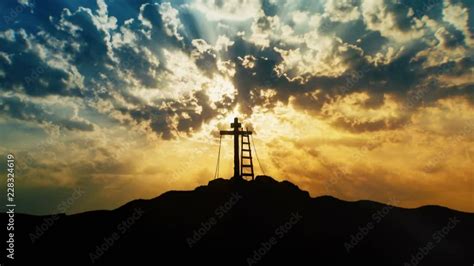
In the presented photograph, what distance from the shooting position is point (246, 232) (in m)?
24.8

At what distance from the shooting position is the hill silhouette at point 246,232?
2339 centimetres

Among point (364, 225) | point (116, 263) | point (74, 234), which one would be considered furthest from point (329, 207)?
point (74, 234)

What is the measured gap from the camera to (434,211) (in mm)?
30500

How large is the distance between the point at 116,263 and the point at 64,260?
2973 millimetres

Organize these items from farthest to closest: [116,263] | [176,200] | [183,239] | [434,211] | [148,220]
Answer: [434,211] → [176,200] → [148,220] → [183,239] → [116,263]

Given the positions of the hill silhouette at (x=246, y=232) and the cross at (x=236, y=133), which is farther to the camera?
Result: the cross at (x=236, y=133)

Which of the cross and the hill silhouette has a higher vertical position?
the cross

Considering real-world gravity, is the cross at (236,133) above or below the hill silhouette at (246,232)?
above

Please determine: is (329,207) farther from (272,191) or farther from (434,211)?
(434,211)

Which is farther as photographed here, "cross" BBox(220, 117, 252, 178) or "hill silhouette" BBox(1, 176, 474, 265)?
"cross" BBox(220, 117, 252, 178)

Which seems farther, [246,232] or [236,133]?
[236,133]

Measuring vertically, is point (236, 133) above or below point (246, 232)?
above

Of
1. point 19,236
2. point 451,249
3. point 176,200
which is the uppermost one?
point 176,200

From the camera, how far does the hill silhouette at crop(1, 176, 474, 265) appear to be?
23391 mm
